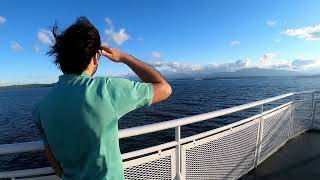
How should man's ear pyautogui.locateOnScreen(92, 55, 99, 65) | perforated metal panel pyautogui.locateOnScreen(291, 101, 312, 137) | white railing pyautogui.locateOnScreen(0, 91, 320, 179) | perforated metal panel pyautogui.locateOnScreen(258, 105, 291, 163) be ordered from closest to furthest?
man's ear pyautogui.locateOnScreen(92, 55, 99, 65) < white railing pyautogui.locateOnScreen(0, 91, 320, 179) < perforated metal panel pyautogui.locateOnScreen(258, 105, 291, 163) < perforated metal panel pyautogui.locateOnScreen(291, 101, 312, 137)

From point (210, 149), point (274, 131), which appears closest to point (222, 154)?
point (210, 149)

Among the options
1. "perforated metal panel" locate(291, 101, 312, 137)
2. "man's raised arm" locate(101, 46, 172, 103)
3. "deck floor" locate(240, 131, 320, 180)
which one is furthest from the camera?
"perforated metal panel" locate(291, 101, 312, 137)

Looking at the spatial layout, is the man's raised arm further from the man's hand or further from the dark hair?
the dark hair

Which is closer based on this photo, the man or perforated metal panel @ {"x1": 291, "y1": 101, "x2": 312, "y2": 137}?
the man

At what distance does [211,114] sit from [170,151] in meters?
0.73

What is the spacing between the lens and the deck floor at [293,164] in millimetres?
4820

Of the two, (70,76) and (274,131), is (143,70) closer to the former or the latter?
(70,76)

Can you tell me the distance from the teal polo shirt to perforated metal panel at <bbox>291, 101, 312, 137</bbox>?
6.43 m

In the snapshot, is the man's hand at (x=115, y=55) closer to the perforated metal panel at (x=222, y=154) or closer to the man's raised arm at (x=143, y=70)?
the man's raised arm at (x=143, y=70)

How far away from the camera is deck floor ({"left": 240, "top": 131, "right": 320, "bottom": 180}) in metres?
4.82

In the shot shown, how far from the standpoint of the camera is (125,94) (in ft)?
4.68

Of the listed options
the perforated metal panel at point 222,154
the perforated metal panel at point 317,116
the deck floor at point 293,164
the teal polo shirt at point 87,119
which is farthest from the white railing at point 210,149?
Answer: the perforated metal panel at point 317,116

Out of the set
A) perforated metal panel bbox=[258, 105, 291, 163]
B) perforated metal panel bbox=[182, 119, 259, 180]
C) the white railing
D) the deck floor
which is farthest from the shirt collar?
perforated metal panel bbox=[258, 105, 291, 163]

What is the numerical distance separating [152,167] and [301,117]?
5701 mm
